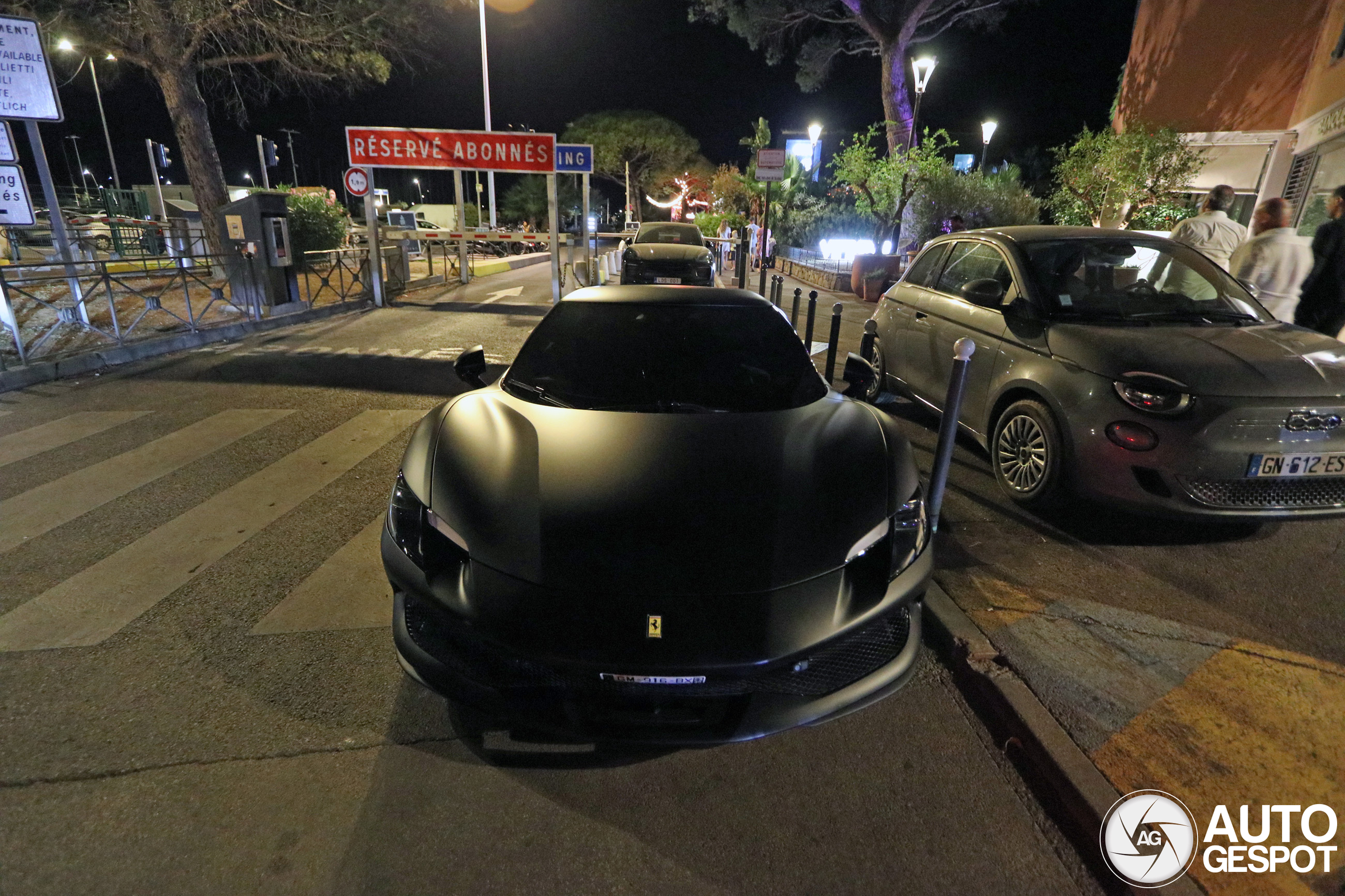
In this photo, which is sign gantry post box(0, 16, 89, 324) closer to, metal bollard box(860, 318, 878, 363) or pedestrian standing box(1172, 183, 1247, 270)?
metal bollard box(860, 318, 878, 363)

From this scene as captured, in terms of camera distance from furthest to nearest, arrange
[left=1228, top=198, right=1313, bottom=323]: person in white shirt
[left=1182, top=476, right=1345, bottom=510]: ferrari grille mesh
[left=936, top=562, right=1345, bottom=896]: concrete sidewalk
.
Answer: [left=1228, top=198, right=1313, bottom=323]: person in white shirt
[left=1182, top=476, right=1345, bottom=510]: ferrari grille mesh
[left=936, top=562, right=1345, bottom=896]: concrete sidewalk

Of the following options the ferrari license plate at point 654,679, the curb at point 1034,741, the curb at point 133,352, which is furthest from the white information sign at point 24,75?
the curb at point 1034,741

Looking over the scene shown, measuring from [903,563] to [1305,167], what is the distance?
1669cm

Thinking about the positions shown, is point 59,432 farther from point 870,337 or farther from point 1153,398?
point 1153,398

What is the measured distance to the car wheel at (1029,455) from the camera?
13.2 feet

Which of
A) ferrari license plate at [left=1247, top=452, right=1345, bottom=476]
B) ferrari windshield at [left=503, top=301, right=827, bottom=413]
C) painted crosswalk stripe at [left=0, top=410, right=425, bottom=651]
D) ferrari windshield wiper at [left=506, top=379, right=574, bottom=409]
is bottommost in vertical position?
painted crosswalk stripe at [left=0, top=410, right=425, bottom=651]

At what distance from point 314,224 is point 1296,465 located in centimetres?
1941

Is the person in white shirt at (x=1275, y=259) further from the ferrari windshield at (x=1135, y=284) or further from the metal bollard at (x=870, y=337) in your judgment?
the metal bollard at (x=870, y=337)

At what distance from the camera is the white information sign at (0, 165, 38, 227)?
7.81 metres

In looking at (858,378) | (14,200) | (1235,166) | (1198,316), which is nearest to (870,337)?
(1198,316)

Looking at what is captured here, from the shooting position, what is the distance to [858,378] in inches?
136

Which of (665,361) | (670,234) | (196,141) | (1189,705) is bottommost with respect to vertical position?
(1189,705)

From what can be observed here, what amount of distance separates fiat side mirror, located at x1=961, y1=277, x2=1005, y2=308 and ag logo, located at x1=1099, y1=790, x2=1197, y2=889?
10.8ft

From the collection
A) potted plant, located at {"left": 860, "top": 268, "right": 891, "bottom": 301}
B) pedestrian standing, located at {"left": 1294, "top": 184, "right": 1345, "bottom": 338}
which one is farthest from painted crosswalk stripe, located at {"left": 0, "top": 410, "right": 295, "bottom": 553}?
potted plant, located at {"left": 860, "top": 268, "right": 891, "bottom": 301}
